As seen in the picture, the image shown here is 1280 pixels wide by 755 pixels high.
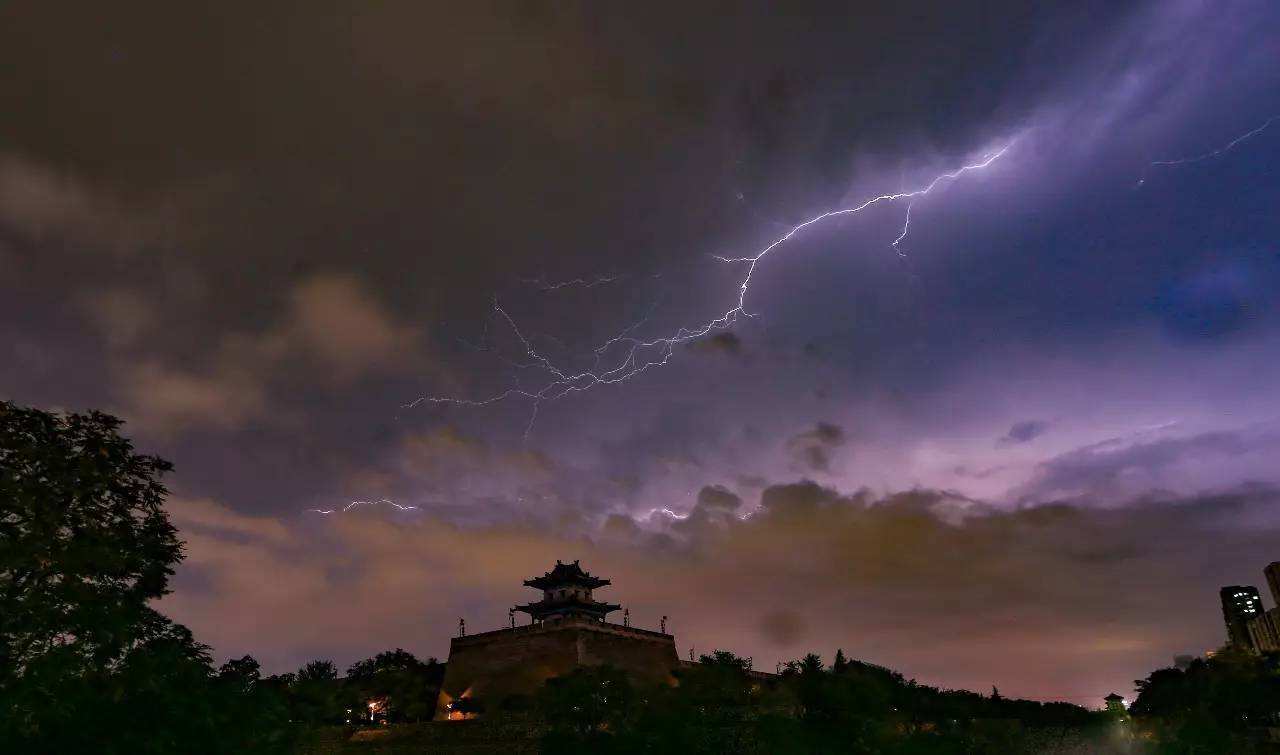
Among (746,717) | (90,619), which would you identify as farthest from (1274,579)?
(90,619)

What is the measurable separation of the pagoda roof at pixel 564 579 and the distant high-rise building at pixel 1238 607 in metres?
72.3

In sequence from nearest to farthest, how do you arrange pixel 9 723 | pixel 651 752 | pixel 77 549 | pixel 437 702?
1. pixel 9 723
2. pixel 77 549
3. pixel 651 752
4. pixel 437 702

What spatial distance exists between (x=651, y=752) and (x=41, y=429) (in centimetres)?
2891

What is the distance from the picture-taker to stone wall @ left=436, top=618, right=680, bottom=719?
56.8 m

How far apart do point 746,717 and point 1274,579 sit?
5997 centimetres

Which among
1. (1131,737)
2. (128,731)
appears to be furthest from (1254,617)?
(128,731)

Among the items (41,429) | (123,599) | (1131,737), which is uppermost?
(41,429)

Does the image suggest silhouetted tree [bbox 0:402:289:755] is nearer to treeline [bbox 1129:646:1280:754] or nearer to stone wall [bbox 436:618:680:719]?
stone wall [bbox 436:618:680:719]

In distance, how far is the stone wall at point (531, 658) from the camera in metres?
56.8

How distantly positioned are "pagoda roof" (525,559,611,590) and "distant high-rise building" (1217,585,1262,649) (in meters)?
72.3

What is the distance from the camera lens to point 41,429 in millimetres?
17391

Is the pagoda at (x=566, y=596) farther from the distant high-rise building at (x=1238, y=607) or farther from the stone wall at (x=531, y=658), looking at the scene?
the distant high-rise building at (x=1238, y=607)

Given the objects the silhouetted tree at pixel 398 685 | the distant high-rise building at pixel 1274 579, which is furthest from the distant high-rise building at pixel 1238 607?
the silhouetted tree at pixel 398 685

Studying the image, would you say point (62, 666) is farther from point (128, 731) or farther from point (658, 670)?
point (658, 670)
